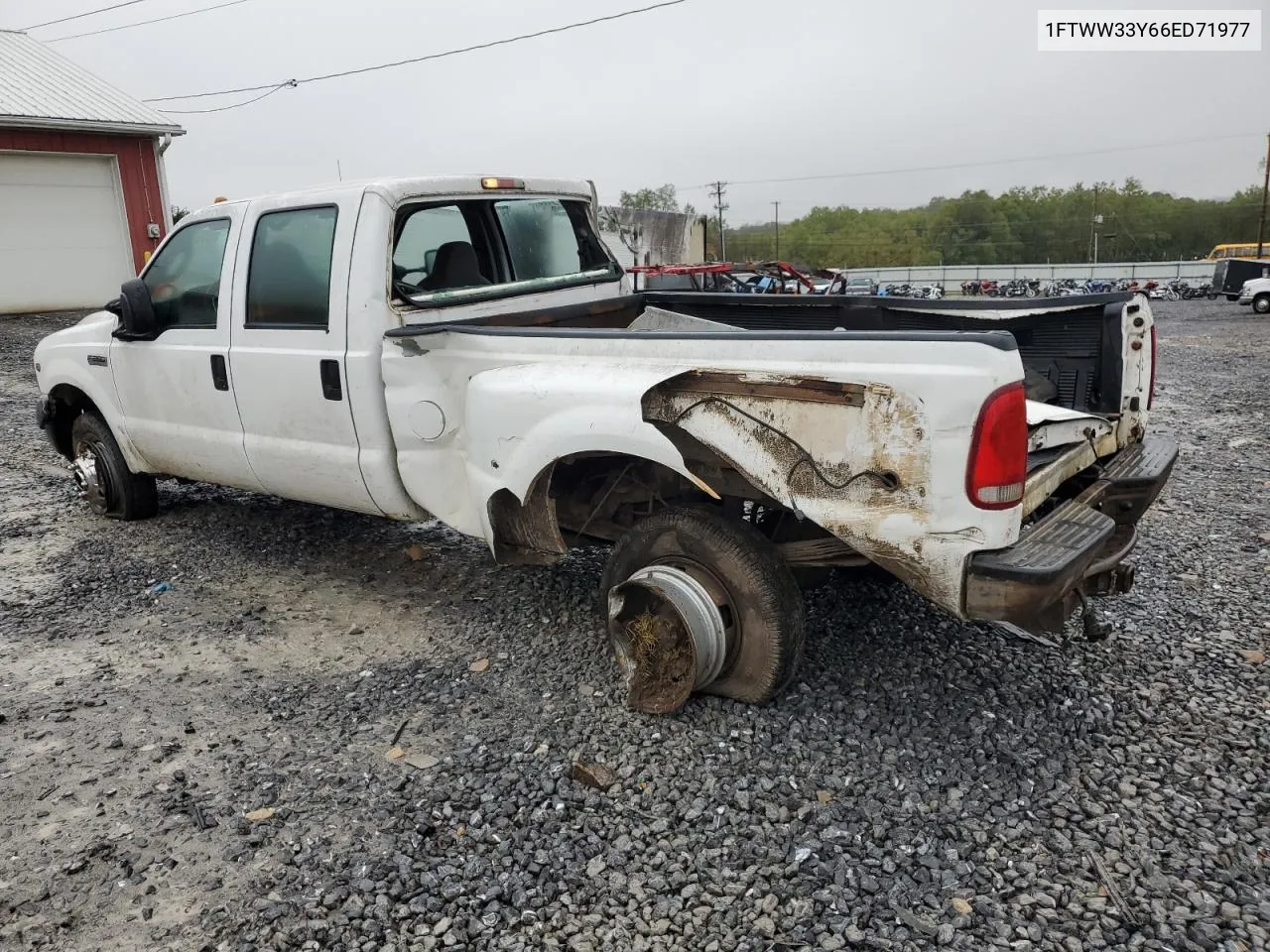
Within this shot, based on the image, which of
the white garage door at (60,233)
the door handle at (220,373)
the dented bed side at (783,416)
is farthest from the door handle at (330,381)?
the white garage door at (60,233)

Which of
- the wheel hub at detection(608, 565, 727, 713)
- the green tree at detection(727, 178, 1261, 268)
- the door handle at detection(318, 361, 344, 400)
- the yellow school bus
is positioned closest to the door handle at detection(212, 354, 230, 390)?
the door handle at detection(318, 361, 344, 400)

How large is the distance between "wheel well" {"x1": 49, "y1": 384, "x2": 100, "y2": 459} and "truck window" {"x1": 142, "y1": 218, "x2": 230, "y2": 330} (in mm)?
1263

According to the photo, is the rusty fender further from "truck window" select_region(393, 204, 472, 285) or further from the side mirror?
the side mirror

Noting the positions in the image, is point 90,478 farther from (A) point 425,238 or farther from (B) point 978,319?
(B) point 978,319

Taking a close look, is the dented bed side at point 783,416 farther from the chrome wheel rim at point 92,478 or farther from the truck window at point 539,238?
the chrome wheel rim at point 92,478

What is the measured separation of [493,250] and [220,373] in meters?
1.54

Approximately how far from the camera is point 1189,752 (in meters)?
3.10

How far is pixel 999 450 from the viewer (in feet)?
8.69

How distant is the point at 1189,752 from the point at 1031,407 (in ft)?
4.26

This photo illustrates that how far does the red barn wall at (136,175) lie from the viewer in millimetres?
16969

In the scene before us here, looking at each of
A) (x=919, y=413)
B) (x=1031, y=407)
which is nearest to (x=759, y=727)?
(x=919, y=413)

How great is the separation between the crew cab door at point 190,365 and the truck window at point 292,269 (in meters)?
0.21

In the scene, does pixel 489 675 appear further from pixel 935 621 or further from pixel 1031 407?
pixel 1031 407

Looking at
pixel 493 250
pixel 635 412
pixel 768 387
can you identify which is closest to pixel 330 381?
pixel 493 250
